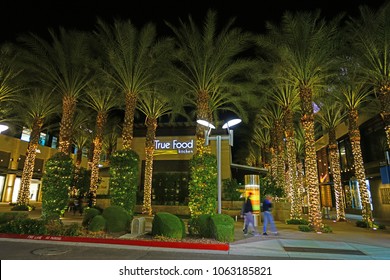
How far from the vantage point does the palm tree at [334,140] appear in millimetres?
20484

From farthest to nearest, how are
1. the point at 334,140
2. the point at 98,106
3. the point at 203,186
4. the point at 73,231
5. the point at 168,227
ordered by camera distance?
the point at 98,106
the point at 334,140
the point at 203,186
the point at 73,231
the point at 168,227

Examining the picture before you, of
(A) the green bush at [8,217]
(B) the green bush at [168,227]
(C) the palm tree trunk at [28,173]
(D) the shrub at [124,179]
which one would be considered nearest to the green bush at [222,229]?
(B) the green bush at [168,227]

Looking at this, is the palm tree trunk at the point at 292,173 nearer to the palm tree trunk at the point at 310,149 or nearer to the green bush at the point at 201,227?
the palm tree trunk at the point at 310,149

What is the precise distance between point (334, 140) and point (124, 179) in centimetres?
1703

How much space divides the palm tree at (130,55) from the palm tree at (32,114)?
7.98 m

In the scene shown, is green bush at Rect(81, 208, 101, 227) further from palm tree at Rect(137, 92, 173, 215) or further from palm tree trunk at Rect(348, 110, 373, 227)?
palm tree trunk at Rect(348, 110, 373, 227)

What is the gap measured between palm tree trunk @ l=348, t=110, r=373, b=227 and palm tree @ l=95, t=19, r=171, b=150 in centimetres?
1364

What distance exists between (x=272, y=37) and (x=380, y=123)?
14.6 metres

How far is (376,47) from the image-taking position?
1470cm

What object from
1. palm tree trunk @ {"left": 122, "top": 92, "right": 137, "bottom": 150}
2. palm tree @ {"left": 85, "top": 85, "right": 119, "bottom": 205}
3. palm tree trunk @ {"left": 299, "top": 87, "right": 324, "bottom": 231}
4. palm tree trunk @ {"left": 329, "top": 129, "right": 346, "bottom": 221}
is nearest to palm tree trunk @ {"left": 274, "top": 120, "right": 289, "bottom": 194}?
palm tree trunk @ {"left": 329, "top": 129, "right": 346, "bottom": 221}

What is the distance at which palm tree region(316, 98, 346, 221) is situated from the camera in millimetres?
20484

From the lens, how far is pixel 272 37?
52.6 ft

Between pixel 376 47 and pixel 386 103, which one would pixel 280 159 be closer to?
pixel 386 103

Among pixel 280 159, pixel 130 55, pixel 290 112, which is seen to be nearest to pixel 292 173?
pixel 280 159
